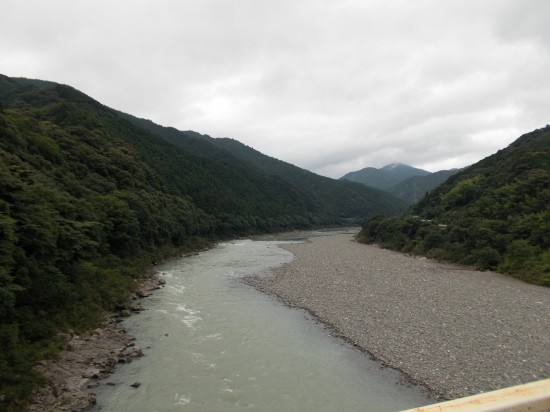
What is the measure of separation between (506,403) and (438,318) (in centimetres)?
1885

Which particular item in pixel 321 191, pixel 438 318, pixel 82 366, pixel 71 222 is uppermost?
pixel 321 191

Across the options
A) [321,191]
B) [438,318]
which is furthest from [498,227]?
[321,191]

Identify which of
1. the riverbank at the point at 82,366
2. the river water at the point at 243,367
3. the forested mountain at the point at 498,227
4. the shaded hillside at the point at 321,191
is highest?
the shaded hillside at the point at 321,191

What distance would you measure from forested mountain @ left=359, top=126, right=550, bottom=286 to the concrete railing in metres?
31.7

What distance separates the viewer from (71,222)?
67.9 feet

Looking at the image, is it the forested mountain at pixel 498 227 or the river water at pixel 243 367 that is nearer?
the river water at pixel 243 367

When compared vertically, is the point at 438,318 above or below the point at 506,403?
below

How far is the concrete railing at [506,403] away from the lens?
2.61 metres

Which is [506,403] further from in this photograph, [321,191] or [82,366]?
[321,191]

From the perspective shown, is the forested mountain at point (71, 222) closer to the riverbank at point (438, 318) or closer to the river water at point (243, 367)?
the river water at point (243, 367)

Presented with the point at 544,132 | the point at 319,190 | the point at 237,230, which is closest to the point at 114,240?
the point at 237,230

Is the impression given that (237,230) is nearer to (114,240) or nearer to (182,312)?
(114,240)

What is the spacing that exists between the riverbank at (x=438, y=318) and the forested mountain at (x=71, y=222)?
41.3 ft

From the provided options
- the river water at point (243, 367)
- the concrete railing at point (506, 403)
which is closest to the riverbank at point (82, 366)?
the river water at point (243, 367)
